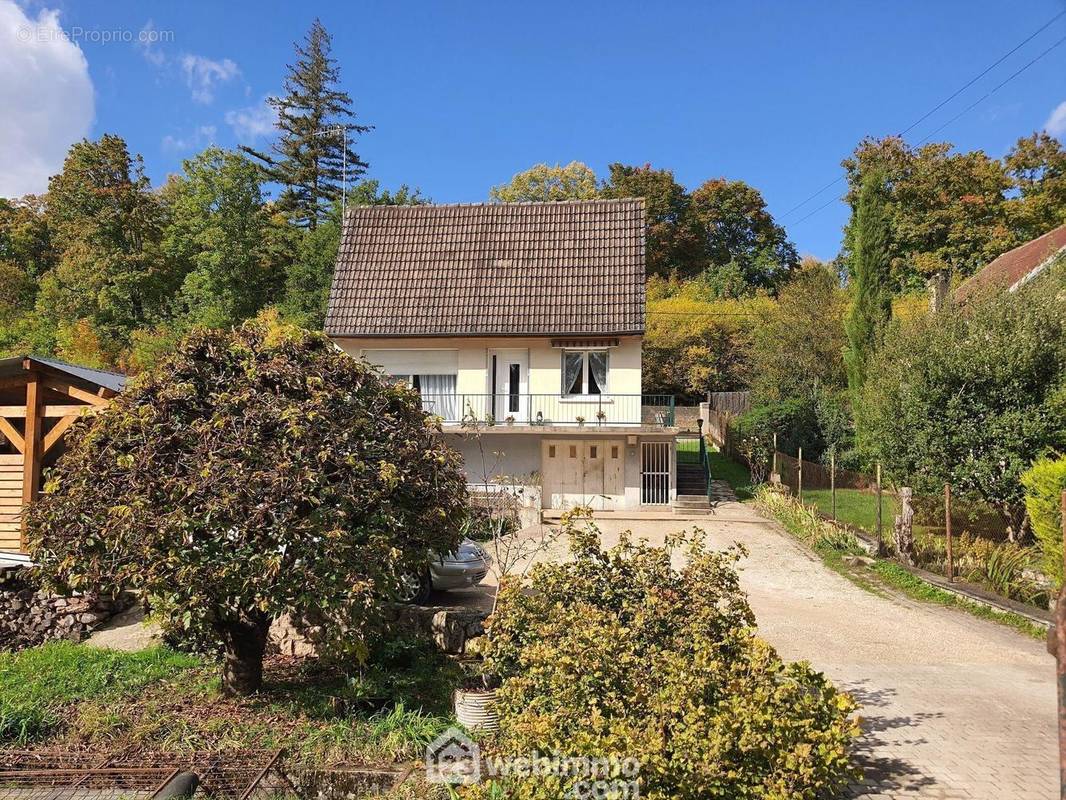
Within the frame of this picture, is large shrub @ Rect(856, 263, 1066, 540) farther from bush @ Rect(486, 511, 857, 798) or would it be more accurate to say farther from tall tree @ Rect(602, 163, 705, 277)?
tall tree @ Rect(602, 163, 705, 277)

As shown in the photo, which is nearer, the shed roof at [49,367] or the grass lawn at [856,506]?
the shed roof at [49,367]

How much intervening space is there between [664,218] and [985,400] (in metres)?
32.9

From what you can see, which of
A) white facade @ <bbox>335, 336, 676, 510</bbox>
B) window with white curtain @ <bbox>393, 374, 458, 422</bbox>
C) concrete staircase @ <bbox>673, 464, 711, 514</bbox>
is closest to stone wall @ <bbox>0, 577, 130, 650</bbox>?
white facade @ <bbox>335, 336, 676, 510</bbox>

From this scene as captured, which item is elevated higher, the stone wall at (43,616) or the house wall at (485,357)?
the house wall at (485,357)

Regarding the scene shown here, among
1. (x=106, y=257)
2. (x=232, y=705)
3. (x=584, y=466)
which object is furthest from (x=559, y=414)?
(x=106, y=257)

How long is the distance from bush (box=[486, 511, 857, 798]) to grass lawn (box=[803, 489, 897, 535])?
1072 centimetres

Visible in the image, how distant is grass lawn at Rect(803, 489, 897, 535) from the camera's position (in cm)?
1562

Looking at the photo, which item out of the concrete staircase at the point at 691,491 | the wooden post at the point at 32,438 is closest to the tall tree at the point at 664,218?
the concrete staircase at the point at 691,491

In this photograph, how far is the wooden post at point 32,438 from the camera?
35.8 feet

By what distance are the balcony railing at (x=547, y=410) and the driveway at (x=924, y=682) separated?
712 centimetres

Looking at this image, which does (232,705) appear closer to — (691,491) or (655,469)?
(655,469)

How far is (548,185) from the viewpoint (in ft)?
137

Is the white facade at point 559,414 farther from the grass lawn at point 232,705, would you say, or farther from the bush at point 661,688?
the bush at point 661,688

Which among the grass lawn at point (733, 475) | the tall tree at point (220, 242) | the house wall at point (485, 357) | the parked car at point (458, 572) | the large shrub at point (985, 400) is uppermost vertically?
the tall tree at point (220, 242)
